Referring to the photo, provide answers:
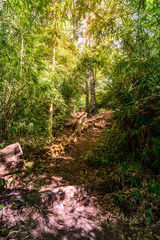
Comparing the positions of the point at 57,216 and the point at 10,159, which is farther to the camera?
the point at 10,159

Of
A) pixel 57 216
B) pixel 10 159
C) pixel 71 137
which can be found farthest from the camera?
pixel 71 137

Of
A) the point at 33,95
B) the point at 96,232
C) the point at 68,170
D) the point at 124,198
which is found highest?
the point at 33,95

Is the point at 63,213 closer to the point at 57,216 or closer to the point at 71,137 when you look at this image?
the point at 57,216

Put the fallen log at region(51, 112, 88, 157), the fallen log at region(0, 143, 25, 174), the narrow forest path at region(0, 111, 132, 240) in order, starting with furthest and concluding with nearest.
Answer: the fallen log at region(51, 112, 88, 157) → the fallen log at region(0, 143, 25, 174) → the narrow forest path at region(0, 111, 132, 240)

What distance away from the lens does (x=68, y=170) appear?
10.3 ft

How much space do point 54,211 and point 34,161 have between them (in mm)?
Result: 2142

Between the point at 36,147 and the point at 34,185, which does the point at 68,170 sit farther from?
the point at 36,147

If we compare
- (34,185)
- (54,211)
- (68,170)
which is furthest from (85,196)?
(68,170)

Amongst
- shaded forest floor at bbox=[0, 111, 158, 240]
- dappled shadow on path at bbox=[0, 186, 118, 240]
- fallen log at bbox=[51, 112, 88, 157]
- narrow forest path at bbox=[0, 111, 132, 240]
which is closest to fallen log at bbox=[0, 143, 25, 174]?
shaded forest floor at bbox=[0, 111, 158, 240]

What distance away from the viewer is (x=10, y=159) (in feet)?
7.11

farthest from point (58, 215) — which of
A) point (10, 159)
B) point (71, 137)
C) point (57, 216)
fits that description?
point (71, 137)

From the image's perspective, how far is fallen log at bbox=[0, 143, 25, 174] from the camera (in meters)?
2.10

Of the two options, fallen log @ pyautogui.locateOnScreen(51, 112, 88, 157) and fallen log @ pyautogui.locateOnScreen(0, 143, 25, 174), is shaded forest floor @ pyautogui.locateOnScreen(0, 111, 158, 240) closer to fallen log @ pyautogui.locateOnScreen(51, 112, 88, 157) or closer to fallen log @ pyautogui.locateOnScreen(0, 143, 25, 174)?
fallen log @ pyautogui.locateOnScreen(0, 143, 25, 174)

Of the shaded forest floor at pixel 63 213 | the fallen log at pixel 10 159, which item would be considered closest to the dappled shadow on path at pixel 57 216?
the shaded forest floor at pixel 63 213
